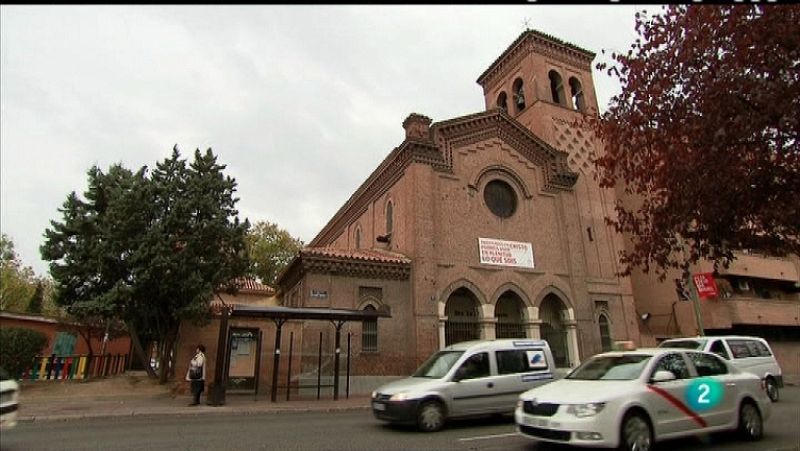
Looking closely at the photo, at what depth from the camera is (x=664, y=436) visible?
7.02m

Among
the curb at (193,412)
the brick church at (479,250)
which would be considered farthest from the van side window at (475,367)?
the brick church at (479,250)

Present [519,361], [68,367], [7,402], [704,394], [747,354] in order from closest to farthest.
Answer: [7,402] < [704,394] < [519,361] < [747,354] < [68,367]

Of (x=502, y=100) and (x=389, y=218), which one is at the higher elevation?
(x=502, y=100)

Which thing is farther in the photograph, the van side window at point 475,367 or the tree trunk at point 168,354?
the tree trunk at point 168,354

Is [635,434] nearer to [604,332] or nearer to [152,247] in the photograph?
[152,247]

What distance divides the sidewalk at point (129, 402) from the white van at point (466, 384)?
4.59 metres

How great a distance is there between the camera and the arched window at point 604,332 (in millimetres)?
23406

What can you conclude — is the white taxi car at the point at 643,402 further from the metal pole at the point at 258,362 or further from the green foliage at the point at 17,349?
the green foliage at the point at 17,349

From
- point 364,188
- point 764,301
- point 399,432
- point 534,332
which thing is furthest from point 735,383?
point 764,301

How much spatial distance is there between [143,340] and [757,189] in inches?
921

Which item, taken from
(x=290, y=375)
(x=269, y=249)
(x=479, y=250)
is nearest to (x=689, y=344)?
(x=479, y=250)

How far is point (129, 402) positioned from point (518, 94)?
2557cm

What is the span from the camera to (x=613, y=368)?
798cm

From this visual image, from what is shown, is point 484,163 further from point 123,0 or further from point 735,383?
point 123,0
